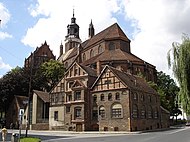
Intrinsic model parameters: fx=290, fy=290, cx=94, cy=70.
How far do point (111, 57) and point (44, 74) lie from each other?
65.4 feet

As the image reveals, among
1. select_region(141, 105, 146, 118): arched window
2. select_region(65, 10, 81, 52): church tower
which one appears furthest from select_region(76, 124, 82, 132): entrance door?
select_region(65, 10, 81, 52): church tower

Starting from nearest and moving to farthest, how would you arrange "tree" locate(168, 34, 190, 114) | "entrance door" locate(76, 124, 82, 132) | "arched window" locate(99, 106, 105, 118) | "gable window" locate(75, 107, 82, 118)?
"tree" locate(168, 34, 190, 114) → "arched window" locate(99, 106, 105, 118) → "entrance door" locate(76, 124, 82, 132) → "gable window" locate(75, 107, 82, 118)

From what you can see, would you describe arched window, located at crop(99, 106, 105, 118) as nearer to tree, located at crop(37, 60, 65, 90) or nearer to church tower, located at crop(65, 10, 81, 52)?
tree, located at crop(37, 60, 65, 90)

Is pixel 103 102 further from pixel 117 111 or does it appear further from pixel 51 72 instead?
pixel 51 72

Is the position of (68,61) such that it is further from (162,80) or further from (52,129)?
(52,129)

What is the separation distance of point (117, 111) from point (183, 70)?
117 feet

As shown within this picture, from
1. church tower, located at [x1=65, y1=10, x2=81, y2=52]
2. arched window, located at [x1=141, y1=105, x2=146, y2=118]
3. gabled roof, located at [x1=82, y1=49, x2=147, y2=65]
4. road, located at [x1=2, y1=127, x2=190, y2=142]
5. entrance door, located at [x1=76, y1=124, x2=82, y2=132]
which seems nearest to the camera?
road, located at [x1=2, y1=127, x2=190, y2=142]

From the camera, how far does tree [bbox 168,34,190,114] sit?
17.5 meters

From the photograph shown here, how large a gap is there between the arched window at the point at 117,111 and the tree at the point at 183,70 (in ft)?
111

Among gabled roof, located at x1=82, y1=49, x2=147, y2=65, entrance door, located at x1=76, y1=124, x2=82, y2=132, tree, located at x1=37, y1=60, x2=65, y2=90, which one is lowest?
entrance door, located at x1=76, y1=124, x2=82, y2=132

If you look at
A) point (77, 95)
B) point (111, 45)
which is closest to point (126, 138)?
point (77, 95)

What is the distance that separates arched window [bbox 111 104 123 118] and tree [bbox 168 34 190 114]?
34.0 meters

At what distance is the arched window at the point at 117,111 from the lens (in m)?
51.7

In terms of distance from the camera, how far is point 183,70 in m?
17.5
